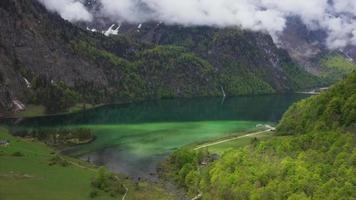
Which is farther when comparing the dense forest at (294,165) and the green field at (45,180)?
the green field at (45,180)

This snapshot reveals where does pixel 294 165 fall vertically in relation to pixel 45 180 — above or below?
above

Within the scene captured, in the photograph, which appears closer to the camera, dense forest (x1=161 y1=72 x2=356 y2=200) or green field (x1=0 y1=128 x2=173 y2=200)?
dense forest (x1=161 y1=72 x2=356 y2=200)

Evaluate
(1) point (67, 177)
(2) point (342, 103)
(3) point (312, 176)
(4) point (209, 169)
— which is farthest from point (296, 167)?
(1) point (67, 177)

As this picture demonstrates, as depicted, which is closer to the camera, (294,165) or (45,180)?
(294,165)

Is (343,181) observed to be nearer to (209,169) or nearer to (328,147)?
(328,147)
